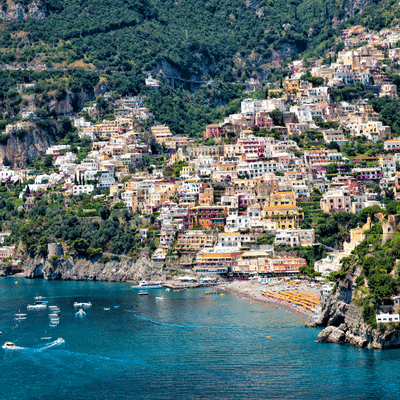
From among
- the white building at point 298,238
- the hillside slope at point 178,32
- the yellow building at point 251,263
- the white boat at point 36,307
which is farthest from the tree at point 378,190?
the hillside slope at point 178,32

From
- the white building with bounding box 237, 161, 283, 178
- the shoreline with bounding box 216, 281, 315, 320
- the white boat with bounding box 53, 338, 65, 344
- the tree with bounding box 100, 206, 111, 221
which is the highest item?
the white building with bounding box 237, 161, 283, 178

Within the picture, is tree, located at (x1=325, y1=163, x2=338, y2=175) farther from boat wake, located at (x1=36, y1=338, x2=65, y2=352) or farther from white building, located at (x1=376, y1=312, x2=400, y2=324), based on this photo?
white building, located at (x1=376, y1=312, x2=400, y2=324)

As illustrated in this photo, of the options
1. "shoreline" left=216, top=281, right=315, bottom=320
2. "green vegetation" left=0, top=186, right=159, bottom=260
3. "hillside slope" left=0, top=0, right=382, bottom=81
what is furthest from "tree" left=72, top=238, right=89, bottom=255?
"hillside slope" left=0, top=0, right=382, bottom=81

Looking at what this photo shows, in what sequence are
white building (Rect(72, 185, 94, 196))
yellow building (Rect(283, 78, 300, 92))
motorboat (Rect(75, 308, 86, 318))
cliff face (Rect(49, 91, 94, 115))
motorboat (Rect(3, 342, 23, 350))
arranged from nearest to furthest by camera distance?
motorboat (Rect(3, 342, 23, 350)) < motorboat (Rect(75, 308, 86, 318)) < white building (Rect(72, 185, 94, 196)) < yellow building (Rect(283, 78, 300, 92)) < cliff face (Rect(49, 91, 94, 115))

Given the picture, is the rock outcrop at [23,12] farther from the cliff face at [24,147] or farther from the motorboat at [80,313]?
the motorboat at [80,313]

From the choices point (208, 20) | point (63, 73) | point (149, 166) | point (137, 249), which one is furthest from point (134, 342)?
point (208, 20)

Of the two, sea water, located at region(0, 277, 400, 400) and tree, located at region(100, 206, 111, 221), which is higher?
tree, located at region(100, 206, 111, 221)

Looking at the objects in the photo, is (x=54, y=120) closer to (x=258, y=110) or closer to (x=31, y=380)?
(x=258, y=110)

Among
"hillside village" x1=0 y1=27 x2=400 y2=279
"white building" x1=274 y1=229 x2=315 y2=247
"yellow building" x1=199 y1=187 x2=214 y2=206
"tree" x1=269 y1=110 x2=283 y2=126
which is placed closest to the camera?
"white building" x1=274 y1=229 x2=315 y2=247
